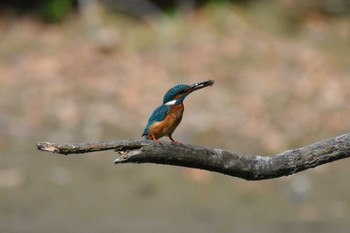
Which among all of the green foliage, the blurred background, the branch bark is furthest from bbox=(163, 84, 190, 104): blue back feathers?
the green foliage

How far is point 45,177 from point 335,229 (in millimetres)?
3765

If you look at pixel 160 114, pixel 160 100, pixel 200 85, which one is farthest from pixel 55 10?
pixel 200 85

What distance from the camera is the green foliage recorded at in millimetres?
14438

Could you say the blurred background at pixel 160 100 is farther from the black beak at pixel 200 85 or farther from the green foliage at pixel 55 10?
the black beak at pixel 200 85

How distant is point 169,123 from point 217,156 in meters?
0.33

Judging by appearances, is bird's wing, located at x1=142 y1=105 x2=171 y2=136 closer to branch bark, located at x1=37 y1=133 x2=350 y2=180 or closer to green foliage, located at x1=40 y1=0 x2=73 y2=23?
branch bark, located at x1=37 y1=133 x2=350 y2=180

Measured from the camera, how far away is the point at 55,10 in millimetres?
14477

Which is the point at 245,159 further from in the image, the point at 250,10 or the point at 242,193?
the point at 250,10

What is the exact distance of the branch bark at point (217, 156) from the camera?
3.03 meters

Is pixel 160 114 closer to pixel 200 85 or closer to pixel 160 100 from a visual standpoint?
pixel 200 85

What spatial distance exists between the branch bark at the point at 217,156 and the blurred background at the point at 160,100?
20.3ft

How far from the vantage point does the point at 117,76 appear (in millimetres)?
13055

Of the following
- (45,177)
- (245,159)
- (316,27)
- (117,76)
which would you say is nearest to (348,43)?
(316,27)

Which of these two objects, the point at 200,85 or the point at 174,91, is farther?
the point at 174,91
